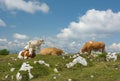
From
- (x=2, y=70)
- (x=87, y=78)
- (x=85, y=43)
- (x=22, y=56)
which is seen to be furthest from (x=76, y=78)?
(x=85, y=43)

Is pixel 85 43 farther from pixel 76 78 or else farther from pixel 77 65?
pixel 76 78

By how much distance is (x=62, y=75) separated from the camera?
84.7ft

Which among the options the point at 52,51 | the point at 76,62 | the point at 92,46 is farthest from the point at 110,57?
the point at 92,46

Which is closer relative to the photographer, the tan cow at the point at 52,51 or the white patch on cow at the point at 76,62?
the white patch on cow at the point at 76,62

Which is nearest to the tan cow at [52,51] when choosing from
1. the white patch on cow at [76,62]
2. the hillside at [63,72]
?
the hillside at [63,72]

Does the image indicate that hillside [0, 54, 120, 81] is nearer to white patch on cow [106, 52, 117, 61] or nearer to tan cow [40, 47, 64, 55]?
white patch on cow [106, 52, 117, 61]

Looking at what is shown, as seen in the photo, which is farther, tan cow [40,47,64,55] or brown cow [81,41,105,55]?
brown cow [81,41,105,55]

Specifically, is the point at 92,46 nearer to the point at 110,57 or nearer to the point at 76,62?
the point at 110,57

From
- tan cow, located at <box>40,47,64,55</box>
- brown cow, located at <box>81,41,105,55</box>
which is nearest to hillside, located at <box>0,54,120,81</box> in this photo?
tan cow, located at <box>40,47,64,55</box>

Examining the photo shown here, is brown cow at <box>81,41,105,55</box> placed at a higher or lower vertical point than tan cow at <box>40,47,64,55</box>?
higher

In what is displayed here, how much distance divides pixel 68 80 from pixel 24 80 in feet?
13.5

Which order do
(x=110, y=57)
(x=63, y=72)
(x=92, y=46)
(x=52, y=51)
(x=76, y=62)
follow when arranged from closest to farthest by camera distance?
(x=63, y=72) < (x=76, y=62) < (x=110, y=57) < (x=52, y=51) < (x=92, y=46)

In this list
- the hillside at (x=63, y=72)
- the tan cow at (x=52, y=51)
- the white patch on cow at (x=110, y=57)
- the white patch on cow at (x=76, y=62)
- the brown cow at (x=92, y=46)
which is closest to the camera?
the hillside at (x=63, y=72)

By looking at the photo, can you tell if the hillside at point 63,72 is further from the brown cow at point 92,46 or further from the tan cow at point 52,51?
the brown cow at point 92,46
